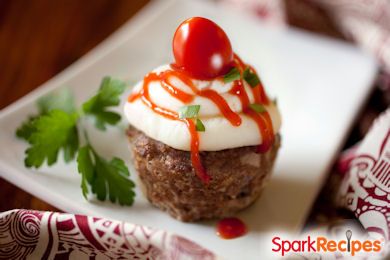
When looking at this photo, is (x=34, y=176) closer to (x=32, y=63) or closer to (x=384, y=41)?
(x=32, y=63)

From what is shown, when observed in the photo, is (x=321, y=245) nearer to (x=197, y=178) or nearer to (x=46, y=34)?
(x=197, y=178)

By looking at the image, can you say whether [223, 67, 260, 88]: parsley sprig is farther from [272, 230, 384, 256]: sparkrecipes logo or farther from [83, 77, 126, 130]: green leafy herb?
[272, 230, 384, 256]: sparkrecipes logo

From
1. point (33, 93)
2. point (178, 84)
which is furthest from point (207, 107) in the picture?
point (33, 93)

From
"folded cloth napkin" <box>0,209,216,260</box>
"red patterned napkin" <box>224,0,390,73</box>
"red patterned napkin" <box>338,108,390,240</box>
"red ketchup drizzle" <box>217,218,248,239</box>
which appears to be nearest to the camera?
"folded cloth napkin" <box>0,209,216,260</box>

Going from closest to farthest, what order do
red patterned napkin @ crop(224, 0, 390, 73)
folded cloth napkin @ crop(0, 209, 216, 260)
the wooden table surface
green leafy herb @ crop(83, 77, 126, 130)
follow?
folded cloth napkin @ crop(0, 209, 216, 260) < green leafy herb @ crop(83, 77, 126, 130) < the wooden table surface < red patterned napkin @ crop(224, 0, 390, 73)

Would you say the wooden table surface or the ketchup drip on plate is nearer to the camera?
the ketchup drip on plate

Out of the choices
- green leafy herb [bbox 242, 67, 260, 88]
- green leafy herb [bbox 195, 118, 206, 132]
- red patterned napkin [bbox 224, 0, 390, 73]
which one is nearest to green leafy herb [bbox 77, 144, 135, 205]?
green leafy herb [bbox 195, 118, 206, 132]

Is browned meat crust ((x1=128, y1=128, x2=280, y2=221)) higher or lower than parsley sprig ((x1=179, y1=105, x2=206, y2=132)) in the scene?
lower
